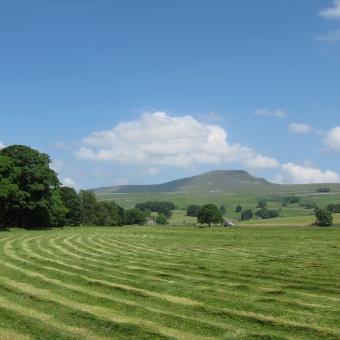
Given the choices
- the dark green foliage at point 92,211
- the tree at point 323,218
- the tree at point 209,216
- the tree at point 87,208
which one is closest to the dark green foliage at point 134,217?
the dark green foliage at point 92,211

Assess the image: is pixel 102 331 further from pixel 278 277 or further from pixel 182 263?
pixel 182 263

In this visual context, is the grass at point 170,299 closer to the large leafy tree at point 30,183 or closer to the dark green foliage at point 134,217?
the large leafy tree at point 30,183

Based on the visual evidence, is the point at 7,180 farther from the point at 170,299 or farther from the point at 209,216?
the point at 209,216

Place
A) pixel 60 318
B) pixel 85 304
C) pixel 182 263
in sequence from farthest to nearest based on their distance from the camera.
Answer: pixel 182 263 < pixel 85 304 < pixel 60 318

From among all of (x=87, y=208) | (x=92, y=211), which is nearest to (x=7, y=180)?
(x=87, y=208)

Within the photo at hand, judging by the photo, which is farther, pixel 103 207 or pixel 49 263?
pixel 103 207

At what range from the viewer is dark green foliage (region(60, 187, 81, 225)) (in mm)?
102375

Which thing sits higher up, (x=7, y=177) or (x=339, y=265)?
(x=7, y=177)

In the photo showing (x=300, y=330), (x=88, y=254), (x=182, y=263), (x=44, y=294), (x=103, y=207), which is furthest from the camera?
(x=103, y=207)

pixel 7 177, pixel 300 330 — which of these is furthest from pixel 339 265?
pixel 7 177

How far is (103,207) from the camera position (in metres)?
123

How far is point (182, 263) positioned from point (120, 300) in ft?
29.9

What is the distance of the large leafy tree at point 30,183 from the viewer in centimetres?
6788

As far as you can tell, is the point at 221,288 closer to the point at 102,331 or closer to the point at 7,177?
the point at 102,331
